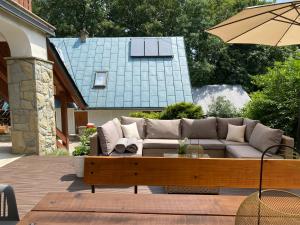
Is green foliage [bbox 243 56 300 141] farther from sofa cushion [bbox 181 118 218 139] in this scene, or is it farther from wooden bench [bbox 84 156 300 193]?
wooden bench [bbox 84 156 300 193]

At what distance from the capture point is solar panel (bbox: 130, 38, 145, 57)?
39.9 ft

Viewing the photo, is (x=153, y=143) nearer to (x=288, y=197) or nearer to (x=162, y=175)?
(x=162, y=175)

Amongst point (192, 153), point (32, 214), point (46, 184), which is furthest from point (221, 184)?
point (46, 184)

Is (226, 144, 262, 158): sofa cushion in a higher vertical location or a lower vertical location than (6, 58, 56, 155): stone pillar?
lower

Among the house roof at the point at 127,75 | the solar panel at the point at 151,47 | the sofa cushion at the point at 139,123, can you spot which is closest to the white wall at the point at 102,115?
the house roof at the point at 127,75

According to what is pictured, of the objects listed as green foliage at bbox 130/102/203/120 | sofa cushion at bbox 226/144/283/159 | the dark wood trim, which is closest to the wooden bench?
the dark wood trim

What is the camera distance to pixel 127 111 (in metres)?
A: 11.2

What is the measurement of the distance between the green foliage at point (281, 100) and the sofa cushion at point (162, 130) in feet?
7.01

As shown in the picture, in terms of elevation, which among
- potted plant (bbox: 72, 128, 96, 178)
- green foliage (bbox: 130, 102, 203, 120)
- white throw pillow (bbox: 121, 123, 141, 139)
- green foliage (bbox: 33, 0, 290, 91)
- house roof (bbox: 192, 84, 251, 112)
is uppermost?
green foliage (bbox: 33, 0, 290, 91)

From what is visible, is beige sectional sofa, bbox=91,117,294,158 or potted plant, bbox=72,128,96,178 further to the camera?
beige sectional sofa, bbox=91,117,294,158

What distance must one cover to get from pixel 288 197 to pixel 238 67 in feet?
66.7

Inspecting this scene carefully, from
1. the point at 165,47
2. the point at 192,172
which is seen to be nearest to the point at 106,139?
the point at 192,172

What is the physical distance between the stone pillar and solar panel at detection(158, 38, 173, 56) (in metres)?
6.55

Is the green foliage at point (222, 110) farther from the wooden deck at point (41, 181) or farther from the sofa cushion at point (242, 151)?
the wooden deck at point (41, 181)
